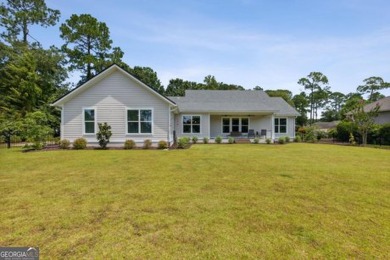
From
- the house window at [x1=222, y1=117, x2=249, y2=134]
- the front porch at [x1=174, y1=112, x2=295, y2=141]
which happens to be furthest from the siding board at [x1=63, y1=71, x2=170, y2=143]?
the house window at [x1=222, y1=117, x2=249, y2=134]

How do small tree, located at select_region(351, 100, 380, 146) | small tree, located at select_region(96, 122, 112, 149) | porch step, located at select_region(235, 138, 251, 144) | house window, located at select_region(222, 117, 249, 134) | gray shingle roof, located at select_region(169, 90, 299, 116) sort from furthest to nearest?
house window, located at select_region(222, 117, 249, 134) < gray shingle roof, located at select_region(169, 90, 299, 116) < porch step, located at select_region(235, 138, 251, 144) < small tree, located at select_region(351, 100, 380, 146) < small tree, located at select_region(96, 122, 112, 149)

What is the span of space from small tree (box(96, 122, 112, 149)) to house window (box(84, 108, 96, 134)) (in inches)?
37.7

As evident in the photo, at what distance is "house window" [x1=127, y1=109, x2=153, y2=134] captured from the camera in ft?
51.2

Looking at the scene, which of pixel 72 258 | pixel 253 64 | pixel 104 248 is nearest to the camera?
pixel 72 258

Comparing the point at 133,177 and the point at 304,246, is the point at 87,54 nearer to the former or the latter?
the point at 133,177

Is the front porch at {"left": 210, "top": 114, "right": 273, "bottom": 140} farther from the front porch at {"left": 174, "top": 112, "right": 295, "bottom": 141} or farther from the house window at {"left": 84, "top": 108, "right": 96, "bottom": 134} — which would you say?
the house window at {"left": 84, "top": 108, "right": 96, "bottom": 134}

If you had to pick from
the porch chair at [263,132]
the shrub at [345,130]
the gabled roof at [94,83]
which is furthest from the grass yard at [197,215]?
the shrub at [345,130]

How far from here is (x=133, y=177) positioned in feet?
22.3

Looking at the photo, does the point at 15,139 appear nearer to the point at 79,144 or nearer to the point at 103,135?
the point at 79,144

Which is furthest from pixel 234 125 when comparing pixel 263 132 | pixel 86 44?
pixel 86 44

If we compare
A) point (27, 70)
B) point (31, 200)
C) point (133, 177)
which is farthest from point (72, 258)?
point (27, 70)

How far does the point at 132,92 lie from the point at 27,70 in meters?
18.8

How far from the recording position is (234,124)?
2280cm

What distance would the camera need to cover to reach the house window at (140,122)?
51.2 ft
